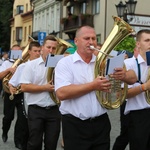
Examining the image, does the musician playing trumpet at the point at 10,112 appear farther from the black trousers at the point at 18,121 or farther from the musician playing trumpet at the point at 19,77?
the musician playing trumpet at the point at 19,77

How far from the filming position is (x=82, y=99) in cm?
462

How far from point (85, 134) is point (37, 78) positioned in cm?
182

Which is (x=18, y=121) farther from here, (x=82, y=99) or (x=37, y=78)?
(x=82, y=99)

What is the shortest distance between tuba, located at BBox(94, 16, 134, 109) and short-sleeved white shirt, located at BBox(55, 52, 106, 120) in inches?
3.6

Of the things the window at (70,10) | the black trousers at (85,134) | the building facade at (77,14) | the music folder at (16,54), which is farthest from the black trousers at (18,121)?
the window at (70,10)

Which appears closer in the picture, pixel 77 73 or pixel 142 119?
pixel 77 73

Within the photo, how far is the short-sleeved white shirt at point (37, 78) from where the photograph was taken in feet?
20.4

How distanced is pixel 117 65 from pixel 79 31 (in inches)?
23.2

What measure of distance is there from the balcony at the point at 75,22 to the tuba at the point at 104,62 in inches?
1141

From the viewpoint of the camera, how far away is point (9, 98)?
8.57 metres

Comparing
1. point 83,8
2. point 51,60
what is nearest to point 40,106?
point 51,60

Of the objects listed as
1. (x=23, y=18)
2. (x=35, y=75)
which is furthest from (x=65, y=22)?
(x=35, y=75)

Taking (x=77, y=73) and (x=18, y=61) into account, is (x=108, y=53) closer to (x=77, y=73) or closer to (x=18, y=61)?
(x=77, y=73)

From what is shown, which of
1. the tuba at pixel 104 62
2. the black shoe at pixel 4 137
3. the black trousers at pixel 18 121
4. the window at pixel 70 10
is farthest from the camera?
the window at pixel 70 10
